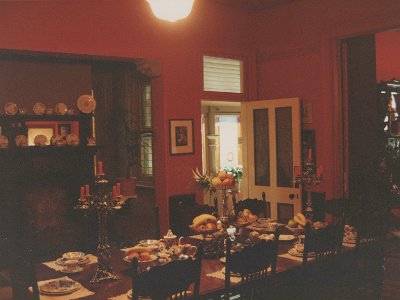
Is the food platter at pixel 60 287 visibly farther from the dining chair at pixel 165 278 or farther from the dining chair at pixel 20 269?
the dining chair at pixel 165 278

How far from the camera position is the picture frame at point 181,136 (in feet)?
20.1

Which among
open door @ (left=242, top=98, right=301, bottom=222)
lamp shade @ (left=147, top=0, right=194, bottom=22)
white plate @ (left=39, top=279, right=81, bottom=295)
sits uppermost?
lamp shade @ (left=147, top=0, right=194, bottom=22)

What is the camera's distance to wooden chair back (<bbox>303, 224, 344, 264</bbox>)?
3.06 m

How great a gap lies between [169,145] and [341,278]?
313cm

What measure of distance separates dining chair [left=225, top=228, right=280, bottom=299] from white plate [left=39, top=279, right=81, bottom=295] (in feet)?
2.92

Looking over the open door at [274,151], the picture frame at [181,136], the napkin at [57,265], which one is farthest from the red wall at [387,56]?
the napkin at [57,265]

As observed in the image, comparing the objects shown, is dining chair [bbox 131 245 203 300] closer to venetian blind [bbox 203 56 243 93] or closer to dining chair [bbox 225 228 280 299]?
dining chair [bbox 225 228 280 299]

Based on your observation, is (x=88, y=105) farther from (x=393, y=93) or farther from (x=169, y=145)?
(x=393, y=93)

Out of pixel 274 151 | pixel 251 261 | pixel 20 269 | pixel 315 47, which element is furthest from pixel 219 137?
pixel 20 269

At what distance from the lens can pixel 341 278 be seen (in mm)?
3518

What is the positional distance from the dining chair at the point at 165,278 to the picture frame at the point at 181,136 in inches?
148

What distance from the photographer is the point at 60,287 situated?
9.07ft

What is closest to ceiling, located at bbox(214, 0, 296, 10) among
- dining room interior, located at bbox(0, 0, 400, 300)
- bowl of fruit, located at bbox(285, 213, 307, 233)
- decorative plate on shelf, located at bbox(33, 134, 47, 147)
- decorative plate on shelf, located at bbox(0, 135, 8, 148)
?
dining room interior, located at bbox(0, 0, 400, 300)

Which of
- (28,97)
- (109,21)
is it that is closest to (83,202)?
(109,21)
